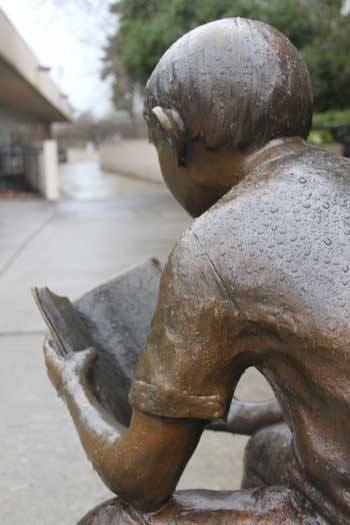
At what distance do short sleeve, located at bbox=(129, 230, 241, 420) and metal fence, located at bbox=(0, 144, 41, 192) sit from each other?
15.4 metres

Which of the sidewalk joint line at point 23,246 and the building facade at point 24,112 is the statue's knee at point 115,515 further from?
the building facade at point 24,112

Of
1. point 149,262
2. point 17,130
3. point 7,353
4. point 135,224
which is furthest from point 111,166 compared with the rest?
point 149,262

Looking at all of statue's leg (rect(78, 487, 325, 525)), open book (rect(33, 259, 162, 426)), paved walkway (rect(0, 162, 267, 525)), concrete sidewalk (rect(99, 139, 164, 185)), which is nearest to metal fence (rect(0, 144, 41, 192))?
concrete sidewalk (rect(99, 139, 164, 185))

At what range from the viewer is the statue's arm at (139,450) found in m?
1.27

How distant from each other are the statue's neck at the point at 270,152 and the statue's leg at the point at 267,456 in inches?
28.7

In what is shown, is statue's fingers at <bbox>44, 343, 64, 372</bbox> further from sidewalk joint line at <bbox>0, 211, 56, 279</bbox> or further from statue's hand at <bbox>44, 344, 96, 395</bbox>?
sidewalk joint line at <bbox>0, 211, 56, 279</bbox>

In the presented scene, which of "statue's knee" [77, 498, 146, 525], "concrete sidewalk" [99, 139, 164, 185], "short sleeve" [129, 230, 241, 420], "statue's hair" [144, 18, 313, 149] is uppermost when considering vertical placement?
"statue's hair" [144, 18, 313, 149]

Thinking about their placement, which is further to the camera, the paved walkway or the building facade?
the building facade

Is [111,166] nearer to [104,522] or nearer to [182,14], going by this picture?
[182,14]

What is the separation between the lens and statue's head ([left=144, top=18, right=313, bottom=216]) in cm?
131

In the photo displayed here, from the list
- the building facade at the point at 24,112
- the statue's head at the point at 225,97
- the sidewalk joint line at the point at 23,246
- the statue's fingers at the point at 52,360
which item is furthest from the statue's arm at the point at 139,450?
the building facade at the point at 24,112

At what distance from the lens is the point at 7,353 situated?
395cm

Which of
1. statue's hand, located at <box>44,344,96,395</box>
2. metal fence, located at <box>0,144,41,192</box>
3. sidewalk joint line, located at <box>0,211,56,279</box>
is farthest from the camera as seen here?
metal fence, located at <box>0,144,41,192</box>

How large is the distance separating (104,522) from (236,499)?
0.29 meters
